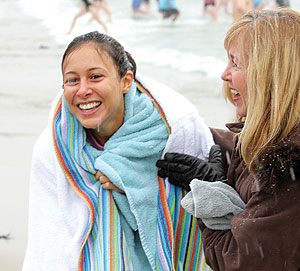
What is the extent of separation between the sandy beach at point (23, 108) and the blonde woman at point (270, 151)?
2.32 metres

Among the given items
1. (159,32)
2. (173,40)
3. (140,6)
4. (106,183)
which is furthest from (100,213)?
(140,6)

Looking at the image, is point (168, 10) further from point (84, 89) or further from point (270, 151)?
point (270, 151)

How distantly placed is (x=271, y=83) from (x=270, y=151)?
0.22 meters

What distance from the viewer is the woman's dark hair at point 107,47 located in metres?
2.57

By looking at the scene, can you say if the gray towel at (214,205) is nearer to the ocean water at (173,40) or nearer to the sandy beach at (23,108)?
the sandy beach at (23,108)

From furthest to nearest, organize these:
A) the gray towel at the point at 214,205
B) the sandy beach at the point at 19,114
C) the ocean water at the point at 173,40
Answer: the ocean water at the point at 173,40 → the sandy beach at the point at 19,114 → the gray towel at the point at 214,205

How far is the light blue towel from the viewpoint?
2.51 meters

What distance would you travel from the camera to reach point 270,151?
186 cm

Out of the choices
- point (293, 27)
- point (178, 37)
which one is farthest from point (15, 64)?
point (293, 27)

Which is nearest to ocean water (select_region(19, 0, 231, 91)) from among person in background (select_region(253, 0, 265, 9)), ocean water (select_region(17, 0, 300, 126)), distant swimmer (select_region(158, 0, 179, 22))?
ocean water (select_region(17, 0, 300, 126))

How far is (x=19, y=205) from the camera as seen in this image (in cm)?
475

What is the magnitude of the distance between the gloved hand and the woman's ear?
34 centimetres

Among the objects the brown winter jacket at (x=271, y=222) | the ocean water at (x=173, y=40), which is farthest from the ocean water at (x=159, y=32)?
the brown winter jacket at (x=271, y=222)

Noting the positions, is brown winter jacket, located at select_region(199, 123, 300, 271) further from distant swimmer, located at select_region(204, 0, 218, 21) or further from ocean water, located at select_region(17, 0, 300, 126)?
distant swimmer, located at select_region(204, 0, 218, 21)
